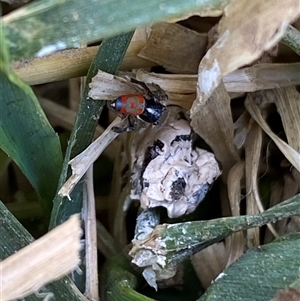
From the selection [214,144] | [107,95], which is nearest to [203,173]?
[214,144]

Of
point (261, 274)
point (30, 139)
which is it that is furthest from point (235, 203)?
point (30, 139)

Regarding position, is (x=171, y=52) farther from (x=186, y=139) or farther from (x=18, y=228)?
(x=18, y=228)

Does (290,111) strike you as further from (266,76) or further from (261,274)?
(261,274)

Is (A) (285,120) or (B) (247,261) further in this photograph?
(A) (285,120)

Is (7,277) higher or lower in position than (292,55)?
lower

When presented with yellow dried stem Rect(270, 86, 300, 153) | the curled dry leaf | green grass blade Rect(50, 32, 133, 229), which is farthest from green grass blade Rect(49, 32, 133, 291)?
yellow dried stem Rect(270, 86, 300, 153)

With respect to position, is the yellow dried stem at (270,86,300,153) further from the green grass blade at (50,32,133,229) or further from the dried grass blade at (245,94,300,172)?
the green grass blade at (50,32,133,229)
